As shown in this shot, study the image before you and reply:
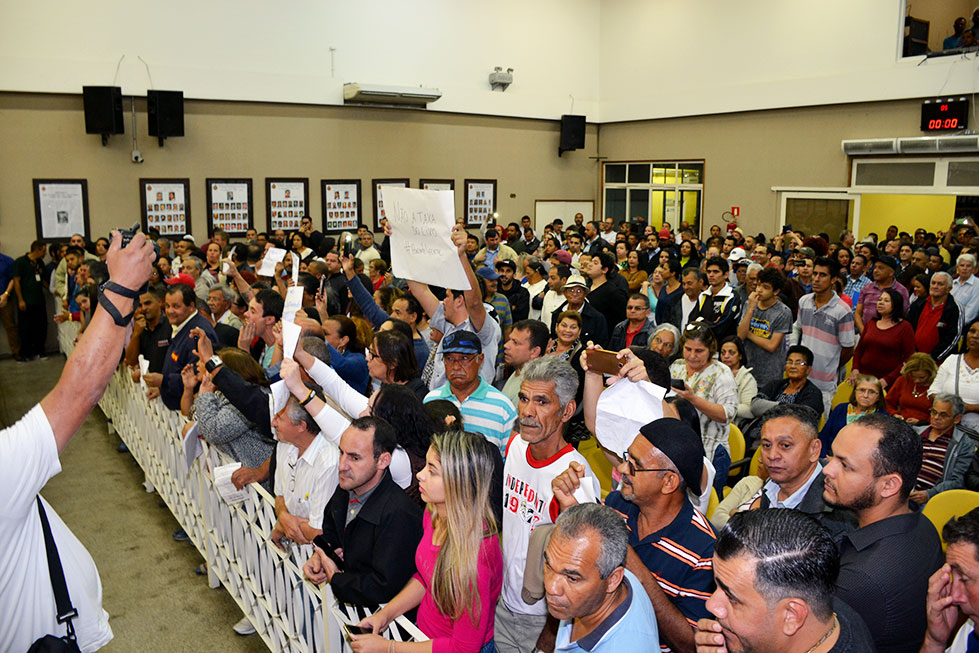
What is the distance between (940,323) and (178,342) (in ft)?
21.8

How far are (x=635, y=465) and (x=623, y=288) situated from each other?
20.3 ft

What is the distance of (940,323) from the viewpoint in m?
6.86

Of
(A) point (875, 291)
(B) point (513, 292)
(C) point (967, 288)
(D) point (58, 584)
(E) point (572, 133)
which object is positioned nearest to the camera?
(D) point (58, 584)

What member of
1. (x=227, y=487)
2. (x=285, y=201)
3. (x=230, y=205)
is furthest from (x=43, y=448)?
(x=285, y=201)

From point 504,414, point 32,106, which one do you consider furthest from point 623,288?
point 32,106

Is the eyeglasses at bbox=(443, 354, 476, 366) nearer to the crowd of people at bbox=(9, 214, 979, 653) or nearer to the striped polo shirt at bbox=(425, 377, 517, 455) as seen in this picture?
the crowd of people at bbox=(9, 214, 979, 653)

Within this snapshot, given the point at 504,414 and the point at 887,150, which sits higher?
the point at 887,150

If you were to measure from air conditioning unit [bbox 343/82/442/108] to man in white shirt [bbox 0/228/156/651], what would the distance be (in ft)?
42.6

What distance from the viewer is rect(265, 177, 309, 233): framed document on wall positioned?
1415 cm

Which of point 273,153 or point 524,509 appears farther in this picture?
point 273,153

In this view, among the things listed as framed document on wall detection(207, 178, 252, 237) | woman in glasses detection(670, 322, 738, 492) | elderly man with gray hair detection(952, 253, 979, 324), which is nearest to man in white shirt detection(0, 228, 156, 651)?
woman in glasses detection(670, 322, 738, 492)

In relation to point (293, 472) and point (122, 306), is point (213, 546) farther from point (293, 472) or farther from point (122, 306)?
point (122, 306)

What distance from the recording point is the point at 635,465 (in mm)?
2555

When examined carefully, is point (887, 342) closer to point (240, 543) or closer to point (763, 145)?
point (240, 543)
